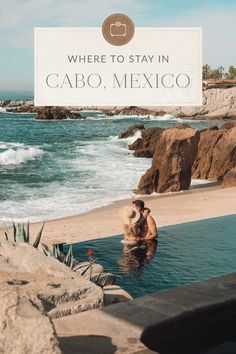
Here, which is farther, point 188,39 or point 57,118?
point 57,118

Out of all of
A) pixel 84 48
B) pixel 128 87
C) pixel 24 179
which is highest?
pixel 84 48

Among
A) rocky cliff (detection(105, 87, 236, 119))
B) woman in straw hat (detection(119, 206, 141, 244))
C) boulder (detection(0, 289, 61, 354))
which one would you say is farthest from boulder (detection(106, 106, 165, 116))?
boulder (detection(0, 289, 61, 354))

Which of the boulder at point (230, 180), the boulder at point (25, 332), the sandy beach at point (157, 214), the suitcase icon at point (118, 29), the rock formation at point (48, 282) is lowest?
the sandy beach at point (157, 214)

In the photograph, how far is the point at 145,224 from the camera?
10.7m

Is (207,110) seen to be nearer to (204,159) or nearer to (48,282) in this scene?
(204,159)

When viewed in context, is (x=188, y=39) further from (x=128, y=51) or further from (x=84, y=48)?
(x=84, y=48)

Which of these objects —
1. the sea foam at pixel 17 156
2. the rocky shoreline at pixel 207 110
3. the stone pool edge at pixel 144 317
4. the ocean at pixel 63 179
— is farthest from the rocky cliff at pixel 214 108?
the stone pool edge at pixel 144 317

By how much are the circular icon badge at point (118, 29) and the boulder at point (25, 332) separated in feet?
9.63

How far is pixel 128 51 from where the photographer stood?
598 centimetres

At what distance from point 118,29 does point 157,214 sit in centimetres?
1048

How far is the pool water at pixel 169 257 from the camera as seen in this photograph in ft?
28.0

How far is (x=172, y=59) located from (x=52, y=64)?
118 cm

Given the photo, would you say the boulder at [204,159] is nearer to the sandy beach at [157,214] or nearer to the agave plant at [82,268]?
the sandy beach at [157,214]

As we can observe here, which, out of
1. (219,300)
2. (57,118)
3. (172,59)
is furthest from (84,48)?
(57,118)
